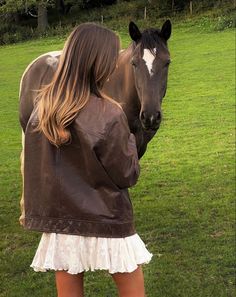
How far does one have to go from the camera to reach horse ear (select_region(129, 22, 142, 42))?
4.32 meters

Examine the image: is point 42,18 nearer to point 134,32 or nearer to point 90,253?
point 134,32

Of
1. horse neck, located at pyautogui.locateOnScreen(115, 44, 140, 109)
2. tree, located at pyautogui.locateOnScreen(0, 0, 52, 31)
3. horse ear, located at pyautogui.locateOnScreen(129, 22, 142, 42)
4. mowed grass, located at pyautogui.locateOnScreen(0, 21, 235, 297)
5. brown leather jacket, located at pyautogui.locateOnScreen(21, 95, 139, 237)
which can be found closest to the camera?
brown leather jacket, located at pyautogui.locateOnScreen(21, 95, 139, 237)

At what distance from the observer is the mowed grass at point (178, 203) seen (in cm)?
418

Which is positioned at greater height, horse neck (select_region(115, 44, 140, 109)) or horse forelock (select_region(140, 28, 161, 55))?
horse forelock (select_region(140, 28, 161, 55))

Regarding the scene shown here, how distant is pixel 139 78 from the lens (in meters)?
4.23

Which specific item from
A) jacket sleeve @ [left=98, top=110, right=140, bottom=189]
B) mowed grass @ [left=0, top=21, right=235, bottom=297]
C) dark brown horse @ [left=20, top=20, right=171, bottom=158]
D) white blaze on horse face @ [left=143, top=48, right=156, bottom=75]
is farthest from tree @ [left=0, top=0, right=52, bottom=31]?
jacket sleeve @ [left=98, top=110, right=140, bottom=189]

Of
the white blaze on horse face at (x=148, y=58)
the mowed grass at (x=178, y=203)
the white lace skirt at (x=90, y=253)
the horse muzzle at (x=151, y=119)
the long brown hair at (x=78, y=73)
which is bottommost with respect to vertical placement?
the mowed grass at (x=178, y=203)

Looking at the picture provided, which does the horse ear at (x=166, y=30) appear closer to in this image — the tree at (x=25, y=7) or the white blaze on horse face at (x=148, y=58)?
the white blaze on horse face at (x=148, y=58)

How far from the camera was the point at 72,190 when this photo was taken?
2.22 metres

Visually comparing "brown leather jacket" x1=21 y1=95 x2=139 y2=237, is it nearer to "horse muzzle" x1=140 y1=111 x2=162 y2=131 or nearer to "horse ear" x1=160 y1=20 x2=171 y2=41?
"horse muzzle" x1=140 y1=111 x2=162 y2=131

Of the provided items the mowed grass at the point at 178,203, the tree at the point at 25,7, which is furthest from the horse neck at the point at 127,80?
the tree at the point at 25,7

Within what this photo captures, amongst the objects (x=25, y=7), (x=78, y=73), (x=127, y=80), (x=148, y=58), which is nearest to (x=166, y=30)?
(x=148, y=58)

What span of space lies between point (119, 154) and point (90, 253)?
46 centimetres

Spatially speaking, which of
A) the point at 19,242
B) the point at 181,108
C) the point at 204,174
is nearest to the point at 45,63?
the point at 19,242
